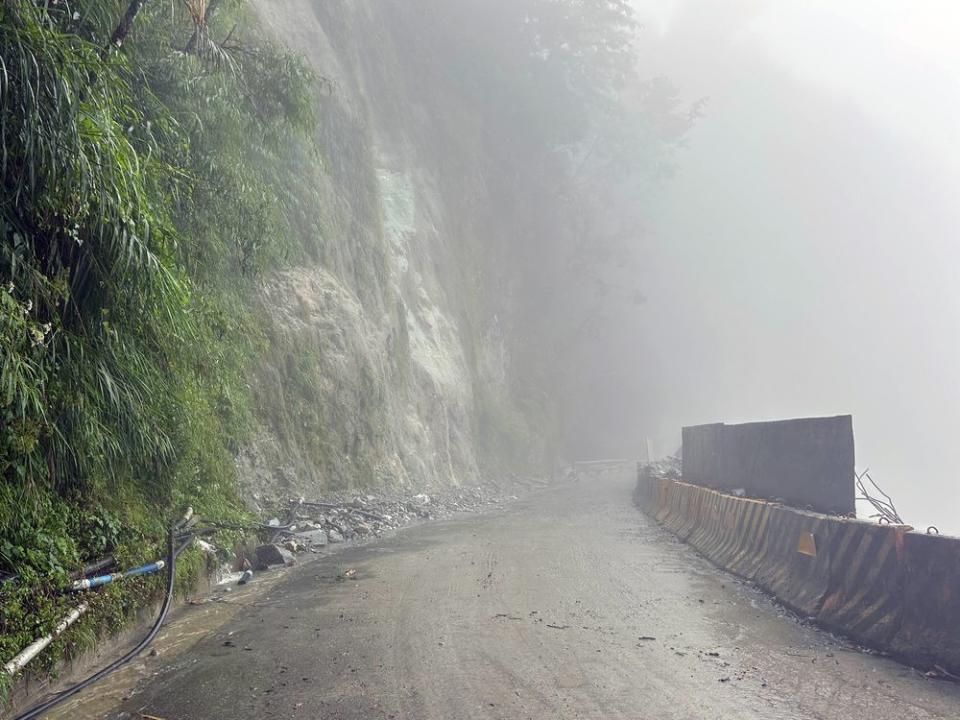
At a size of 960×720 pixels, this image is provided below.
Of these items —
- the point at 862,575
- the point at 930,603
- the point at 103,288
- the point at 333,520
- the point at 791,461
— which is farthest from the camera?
the point at 333,520

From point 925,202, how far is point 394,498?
4337 inches

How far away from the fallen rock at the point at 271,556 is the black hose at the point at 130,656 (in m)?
2.17

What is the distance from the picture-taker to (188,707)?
4.85 meters

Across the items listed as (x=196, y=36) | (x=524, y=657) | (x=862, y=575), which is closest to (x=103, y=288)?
(x=524, y=657)

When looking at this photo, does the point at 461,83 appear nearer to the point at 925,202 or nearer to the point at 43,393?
the point at 43,393

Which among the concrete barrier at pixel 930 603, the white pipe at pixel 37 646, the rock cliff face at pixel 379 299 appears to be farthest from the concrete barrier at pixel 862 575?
the rock cliff face at pixel 379 299

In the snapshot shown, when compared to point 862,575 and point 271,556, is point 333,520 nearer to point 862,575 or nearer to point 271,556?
point 271,556

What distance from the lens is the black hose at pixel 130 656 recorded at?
486cm

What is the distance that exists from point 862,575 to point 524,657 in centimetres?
308

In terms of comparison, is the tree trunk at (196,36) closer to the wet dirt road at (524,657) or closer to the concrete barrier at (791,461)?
the wet dirt road at (524,657)

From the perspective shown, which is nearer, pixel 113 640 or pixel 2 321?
pixel 2 321

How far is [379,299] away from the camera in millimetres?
23141

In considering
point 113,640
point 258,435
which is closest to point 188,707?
point 113,640

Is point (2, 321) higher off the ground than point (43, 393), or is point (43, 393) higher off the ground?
point (2, 321)
